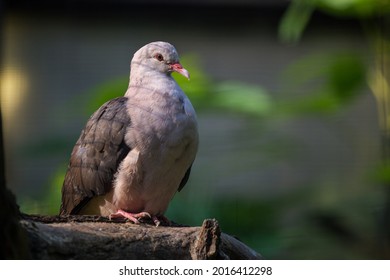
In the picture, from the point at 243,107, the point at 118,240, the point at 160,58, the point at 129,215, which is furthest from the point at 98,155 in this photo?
the point at 243,107

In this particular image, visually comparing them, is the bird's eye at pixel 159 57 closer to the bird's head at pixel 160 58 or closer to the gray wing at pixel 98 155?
the bird's head at pixel 160 58

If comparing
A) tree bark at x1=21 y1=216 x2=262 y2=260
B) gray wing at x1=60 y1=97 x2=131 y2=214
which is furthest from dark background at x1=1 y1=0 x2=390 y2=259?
tree bark at x1=21 y1=216 x2=262 y2=260

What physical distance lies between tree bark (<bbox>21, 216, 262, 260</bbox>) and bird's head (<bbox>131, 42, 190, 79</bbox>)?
441mm

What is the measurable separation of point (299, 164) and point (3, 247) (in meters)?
1.86

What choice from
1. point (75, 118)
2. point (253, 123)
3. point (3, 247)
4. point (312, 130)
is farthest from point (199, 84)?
point (3, 247)

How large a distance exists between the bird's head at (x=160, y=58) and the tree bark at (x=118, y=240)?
0.44m

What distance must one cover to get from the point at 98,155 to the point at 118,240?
1.32 ft

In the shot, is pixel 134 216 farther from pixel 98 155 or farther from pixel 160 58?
pixel 160 58

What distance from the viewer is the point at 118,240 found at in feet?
6.22

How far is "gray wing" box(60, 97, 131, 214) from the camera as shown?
222 centimetres

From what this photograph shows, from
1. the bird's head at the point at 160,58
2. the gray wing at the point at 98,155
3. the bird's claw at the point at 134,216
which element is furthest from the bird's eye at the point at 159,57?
the bird's claw at the point at 134,216

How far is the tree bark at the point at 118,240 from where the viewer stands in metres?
1.76

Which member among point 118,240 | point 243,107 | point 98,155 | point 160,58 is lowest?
point 118,240

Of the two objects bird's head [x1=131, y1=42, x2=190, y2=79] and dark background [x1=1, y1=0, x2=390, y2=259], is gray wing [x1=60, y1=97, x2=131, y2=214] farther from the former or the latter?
dark background [x1=1, y1=0, x2=390, y2=259]
